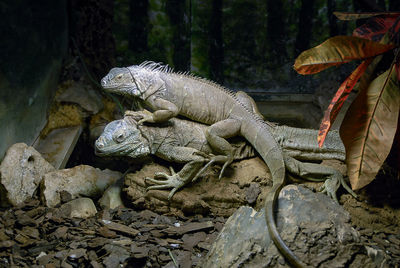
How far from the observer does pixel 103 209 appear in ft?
11.8

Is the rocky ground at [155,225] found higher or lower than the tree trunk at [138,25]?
lower

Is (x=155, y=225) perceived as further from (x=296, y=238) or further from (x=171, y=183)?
(x=296, y=238)

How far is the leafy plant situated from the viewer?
96.3 inches

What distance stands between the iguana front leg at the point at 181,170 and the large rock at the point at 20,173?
4.04ft

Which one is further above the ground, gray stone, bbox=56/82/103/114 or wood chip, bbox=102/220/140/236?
gray stone, bbox=56/82/103/114

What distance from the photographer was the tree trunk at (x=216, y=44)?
5.12 m

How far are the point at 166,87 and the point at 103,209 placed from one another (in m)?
1.35

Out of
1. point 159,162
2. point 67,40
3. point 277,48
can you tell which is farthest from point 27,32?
point 277,48

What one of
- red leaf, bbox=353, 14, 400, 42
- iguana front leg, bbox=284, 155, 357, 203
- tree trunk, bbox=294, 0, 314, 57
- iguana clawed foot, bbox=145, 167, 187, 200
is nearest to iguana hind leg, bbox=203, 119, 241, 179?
iguana clawed foot, bbox=145, 167, 187, 200

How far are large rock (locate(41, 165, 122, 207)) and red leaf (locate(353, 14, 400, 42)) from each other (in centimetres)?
275

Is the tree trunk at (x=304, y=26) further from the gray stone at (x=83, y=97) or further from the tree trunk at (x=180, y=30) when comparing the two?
the gray stone at (x=83, y=97)

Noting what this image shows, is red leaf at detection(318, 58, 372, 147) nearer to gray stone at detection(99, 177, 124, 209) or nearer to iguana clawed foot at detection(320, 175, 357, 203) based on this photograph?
iguana clawed foot at detection(320, 175, 357, 203)

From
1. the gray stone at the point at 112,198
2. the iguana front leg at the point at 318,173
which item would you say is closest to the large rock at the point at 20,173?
the gray stone at the point at 112,198

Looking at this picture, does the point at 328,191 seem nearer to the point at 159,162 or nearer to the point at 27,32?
the point at 159,162
